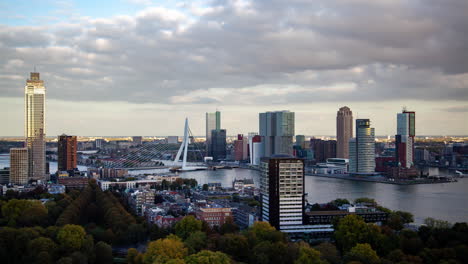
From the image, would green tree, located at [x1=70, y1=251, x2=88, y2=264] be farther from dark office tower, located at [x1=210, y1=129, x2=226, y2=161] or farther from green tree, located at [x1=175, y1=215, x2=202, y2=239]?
dark office tower, located at [x1=210, y1=129, x2=226, y2=161]

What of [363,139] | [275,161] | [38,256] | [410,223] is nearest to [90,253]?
[38,256]

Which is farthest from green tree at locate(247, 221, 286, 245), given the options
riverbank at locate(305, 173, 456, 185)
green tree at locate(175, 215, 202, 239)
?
riverbank at locate(305, 173, 456, 185)

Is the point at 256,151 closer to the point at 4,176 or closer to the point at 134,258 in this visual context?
the point at 4,176

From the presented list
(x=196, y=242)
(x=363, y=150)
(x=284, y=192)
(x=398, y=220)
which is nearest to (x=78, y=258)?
(x=196, y=242)

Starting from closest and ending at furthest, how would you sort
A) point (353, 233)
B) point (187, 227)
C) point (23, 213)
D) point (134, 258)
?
point (134, 258) → point (353, 233) → point (187, 227) → point (23, 213)

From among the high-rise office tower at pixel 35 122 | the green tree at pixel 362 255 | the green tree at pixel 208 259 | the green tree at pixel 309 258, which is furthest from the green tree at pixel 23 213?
the high-rise office tower at pixel 35 122
